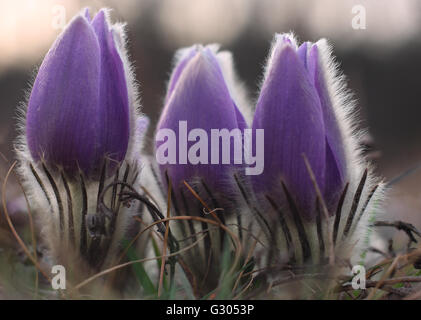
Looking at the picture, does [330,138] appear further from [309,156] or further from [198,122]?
[198,122]

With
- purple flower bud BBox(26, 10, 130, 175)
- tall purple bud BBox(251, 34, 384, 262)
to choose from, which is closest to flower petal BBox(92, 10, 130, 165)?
purple flower bud BBox(26, 10, 130, 175)

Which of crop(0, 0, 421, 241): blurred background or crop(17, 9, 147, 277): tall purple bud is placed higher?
crop(0, 0, 421, 241): blurred background

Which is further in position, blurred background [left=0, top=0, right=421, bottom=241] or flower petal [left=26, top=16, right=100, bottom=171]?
blurred background [left=0, top=0, right=421, bottom=241]

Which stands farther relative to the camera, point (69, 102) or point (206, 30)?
point (206, 30)

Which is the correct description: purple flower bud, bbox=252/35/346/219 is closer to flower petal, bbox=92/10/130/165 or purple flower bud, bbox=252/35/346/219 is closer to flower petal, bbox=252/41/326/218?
flower petal, bbox=252/41/326/218

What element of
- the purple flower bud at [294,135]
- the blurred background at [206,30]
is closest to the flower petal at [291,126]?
the purple flower bud at [294,135]

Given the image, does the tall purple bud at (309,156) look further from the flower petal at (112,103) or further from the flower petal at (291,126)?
the flower petal at (112,103)

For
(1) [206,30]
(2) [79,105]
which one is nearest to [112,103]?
(2) [79,105]

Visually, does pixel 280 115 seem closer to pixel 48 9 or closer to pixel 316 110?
pixel 316 110
